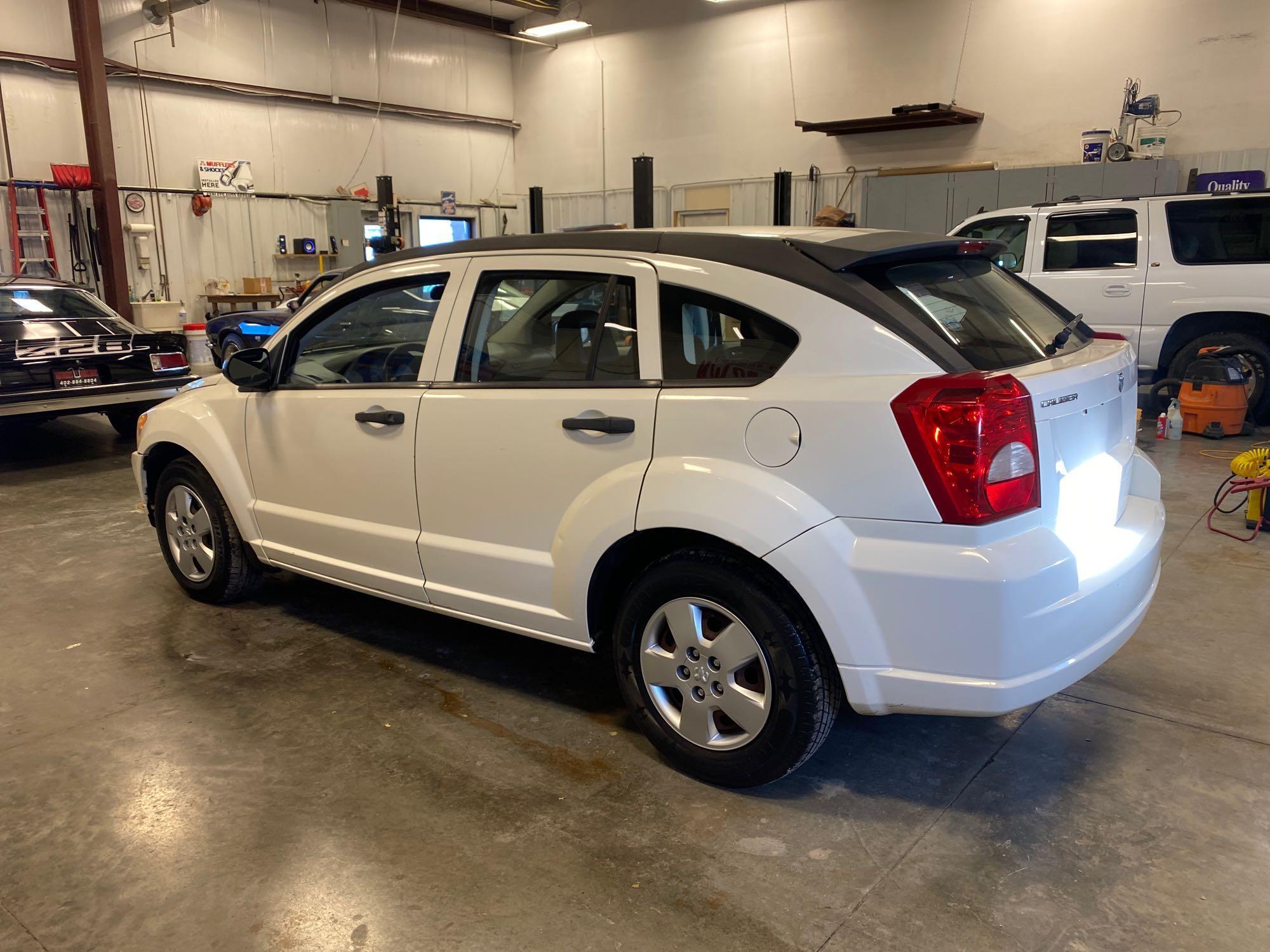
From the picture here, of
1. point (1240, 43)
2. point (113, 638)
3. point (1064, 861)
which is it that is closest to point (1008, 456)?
point (1064, 861)

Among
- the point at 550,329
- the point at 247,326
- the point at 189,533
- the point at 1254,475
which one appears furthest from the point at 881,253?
the point at 247,326

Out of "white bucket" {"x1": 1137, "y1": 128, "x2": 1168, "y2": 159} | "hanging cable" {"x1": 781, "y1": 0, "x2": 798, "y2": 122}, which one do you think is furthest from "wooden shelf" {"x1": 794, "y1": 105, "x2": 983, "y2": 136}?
"white bucket" {"x1": 1137, "y1": 128, "x2": 1168, "y2": 159}

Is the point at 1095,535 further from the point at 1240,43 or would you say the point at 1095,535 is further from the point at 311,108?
the point at 311,108

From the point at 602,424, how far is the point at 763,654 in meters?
0.81

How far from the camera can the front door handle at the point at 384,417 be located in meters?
3.24

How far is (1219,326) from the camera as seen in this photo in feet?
26.9

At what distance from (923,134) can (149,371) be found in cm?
1216

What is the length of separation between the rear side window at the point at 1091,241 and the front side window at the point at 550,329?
24.1ft

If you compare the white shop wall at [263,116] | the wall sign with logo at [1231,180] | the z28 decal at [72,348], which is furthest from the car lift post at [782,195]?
the z28 decal at [72,348]

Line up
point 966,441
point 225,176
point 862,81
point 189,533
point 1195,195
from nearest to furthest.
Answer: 1. point 966,441
2. point 189,533
3. point 1195,195
4. point 862,81
5. point 225,176

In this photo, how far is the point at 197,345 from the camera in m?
13.6

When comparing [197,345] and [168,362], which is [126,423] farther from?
[197,345]

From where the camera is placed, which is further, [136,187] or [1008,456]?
[136,187]

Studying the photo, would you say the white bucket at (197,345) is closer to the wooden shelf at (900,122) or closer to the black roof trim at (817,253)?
the wooden shelf at (900,122)
